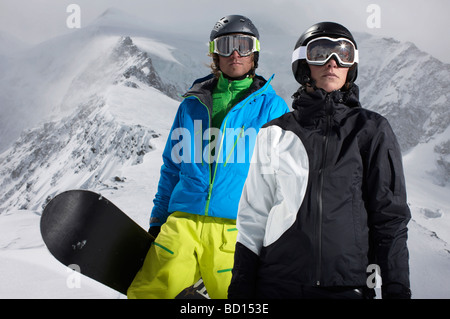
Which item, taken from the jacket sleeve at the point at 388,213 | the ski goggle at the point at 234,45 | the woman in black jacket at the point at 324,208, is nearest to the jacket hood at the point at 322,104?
the woman in black jacket at the point at 324,208

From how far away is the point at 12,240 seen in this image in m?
8.24

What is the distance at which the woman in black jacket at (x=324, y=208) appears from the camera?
1688 millimetres

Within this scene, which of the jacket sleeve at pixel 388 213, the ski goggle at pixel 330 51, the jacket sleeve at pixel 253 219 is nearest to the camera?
the jacket sleeve at pixel 388 213

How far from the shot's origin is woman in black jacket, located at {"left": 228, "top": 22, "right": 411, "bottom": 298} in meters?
1.69

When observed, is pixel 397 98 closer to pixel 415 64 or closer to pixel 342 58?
pixel 415 64

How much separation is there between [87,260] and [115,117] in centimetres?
4876

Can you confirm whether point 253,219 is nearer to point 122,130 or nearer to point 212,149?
point 212,149

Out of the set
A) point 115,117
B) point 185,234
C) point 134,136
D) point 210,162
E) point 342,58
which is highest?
point 115,117

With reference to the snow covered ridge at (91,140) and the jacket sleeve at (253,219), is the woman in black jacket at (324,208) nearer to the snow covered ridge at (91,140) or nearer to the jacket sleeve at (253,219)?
the jacket sleeve at (253,219)

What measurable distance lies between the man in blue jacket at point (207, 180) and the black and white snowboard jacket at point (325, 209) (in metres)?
0.77

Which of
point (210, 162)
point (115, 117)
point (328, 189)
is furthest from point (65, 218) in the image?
point (115, 117)

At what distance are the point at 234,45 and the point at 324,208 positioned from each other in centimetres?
196

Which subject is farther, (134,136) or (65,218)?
(134,136)

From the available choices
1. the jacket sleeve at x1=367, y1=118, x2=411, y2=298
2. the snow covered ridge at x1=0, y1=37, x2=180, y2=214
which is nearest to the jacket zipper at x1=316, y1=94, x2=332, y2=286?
the jacket sleeve at x1=367, y1=118, x2=411, y2=298
